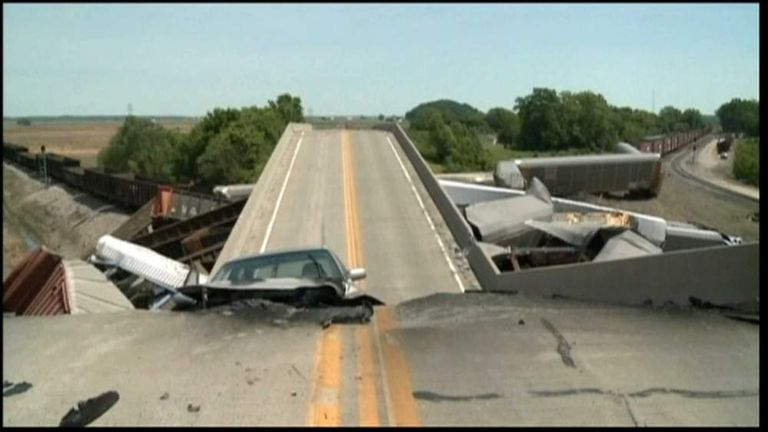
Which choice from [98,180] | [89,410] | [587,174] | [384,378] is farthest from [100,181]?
[384,378]

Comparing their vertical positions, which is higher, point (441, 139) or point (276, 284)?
point (276, 284)

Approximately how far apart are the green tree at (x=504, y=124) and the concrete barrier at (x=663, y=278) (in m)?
85.8

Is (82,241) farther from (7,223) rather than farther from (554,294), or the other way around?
(554,294)

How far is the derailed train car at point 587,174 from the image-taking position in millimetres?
47000

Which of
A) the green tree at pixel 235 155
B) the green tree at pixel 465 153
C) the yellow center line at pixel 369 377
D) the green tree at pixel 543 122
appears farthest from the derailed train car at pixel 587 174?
the yellow center line at pixel 369 377

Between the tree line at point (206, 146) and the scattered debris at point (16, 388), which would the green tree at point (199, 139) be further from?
the scattered debris at point (16, 388)

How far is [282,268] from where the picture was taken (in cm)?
1064

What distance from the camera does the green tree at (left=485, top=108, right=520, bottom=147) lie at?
10619cm

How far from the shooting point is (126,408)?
6102 mm

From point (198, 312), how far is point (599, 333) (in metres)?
5.26

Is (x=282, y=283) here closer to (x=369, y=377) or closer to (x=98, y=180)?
(x=369, y=377)

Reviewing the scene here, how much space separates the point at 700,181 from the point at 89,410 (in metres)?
68.3

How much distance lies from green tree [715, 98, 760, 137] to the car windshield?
54071mm

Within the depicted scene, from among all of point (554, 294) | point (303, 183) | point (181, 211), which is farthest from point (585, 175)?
point (554, 294)
